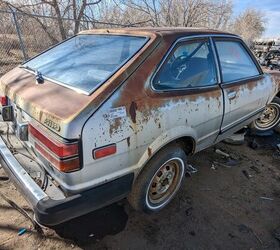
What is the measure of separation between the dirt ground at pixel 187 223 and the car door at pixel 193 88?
65cm

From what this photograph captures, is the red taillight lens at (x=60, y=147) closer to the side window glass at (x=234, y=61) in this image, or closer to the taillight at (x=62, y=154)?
the taillight at (x=62, y=154)

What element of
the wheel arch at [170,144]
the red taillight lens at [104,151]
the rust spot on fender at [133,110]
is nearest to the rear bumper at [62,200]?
the wheel arch at [170,144]

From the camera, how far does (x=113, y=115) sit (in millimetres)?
1953

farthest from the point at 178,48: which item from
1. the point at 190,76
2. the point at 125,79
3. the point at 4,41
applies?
the point at 4,41

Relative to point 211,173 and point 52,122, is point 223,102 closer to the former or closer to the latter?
point 211,173

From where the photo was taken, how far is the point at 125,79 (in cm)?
209

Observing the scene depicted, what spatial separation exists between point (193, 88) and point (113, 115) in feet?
3.37

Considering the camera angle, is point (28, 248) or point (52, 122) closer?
point (52, 122)

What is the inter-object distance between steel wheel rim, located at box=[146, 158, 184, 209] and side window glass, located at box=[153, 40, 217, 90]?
75 cm

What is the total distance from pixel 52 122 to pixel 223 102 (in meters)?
1.89

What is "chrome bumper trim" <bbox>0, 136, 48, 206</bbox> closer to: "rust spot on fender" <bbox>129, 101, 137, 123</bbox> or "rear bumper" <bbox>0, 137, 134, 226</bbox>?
"rear bumper" <bbox>0, 137, 134, 226</bbox>

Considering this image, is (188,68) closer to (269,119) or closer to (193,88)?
(193,88)

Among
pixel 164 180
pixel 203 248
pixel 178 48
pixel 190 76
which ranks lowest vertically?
pixel 203 248

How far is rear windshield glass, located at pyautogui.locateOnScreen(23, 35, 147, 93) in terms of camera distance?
2260mm
